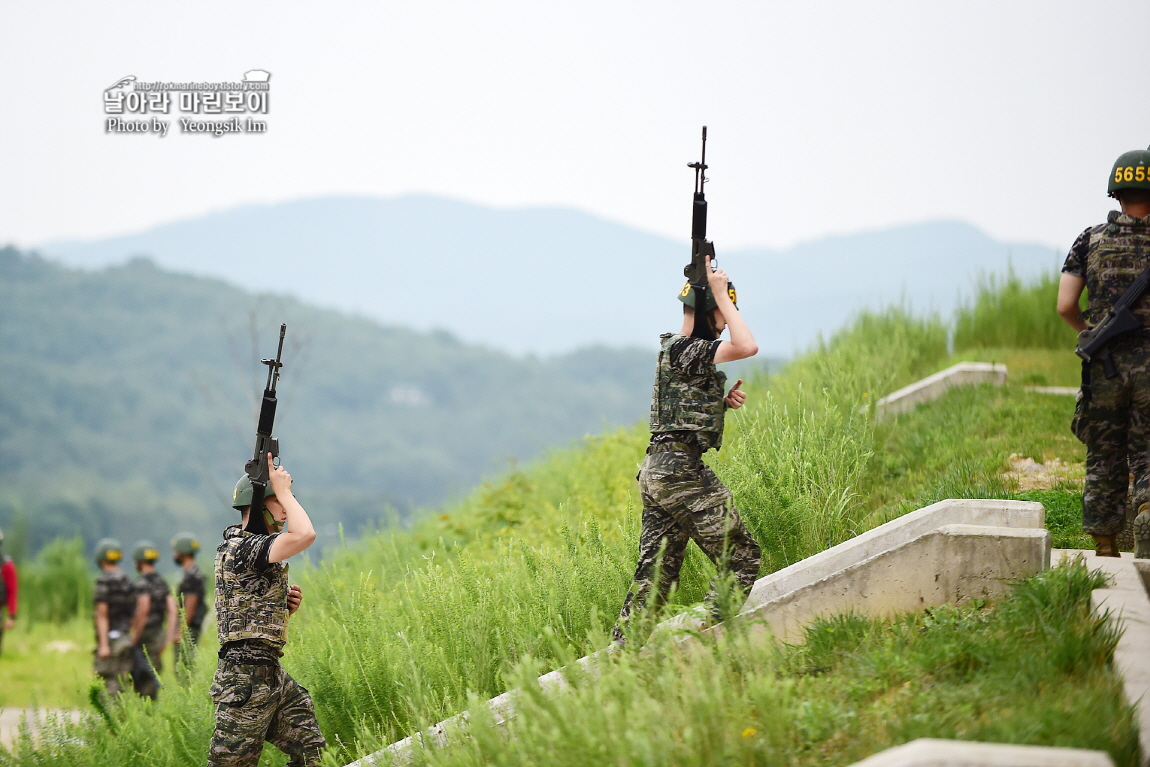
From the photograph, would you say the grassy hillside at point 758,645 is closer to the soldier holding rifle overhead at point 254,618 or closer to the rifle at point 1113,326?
the soldier holding rifle overhead at point 254,618

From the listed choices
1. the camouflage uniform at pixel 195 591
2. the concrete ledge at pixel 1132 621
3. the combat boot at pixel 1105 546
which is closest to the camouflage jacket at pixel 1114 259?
the combat boot at pixel 1105 546

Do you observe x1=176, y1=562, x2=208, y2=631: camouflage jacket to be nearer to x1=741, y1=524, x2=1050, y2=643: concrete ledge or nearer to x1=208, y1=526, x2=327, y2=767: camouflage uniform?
x1=208, y1=526, x2=327, y2=767: camouflage uniform

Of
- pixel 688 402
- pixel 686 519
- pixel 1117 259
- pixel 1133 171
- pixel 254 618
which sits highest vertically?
pixel 1133 171

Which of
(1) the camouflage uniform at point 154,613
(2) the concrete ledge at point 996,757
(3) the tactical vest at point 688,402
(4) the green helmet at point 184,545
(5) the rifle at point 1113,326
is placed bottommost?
(1) the camouflage uniform at point 154,613

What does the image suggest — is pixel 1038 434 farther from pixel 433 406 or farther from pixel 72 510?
pixel 433 406

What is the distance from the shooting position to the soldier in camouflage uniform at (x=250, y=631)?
5.18 meters

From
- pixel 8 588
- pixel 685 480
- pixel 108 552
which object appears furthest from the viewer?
pixel 8 588

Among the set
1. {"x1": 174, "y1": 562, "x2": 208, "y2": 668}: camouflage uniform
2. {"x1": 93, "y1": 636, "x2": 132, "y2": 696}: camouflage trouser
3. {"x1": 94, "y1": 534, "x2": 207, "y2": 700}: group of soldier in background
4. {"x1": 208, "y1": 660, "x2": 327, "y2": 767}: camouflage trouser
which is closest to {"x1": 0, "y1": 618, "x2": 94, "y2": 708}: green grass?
{"x1": 93, "y1": 636, "x2": 132, "y2": 696}: camouflage trouser

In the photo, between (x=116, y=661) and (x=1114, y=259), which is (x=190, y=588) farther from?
(x=1114, y=259)

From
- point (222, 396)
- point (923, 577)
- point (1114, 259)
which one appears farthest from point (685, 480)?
point (222, 396)

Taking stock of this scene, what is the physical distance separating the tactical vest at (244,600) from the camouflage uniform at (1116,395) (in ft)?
14.4

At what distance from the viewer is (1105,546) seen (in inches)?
223

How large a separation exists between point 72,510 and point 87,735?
8736 centimetres

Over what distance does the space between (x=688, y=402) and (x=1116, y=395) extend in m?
2.50
